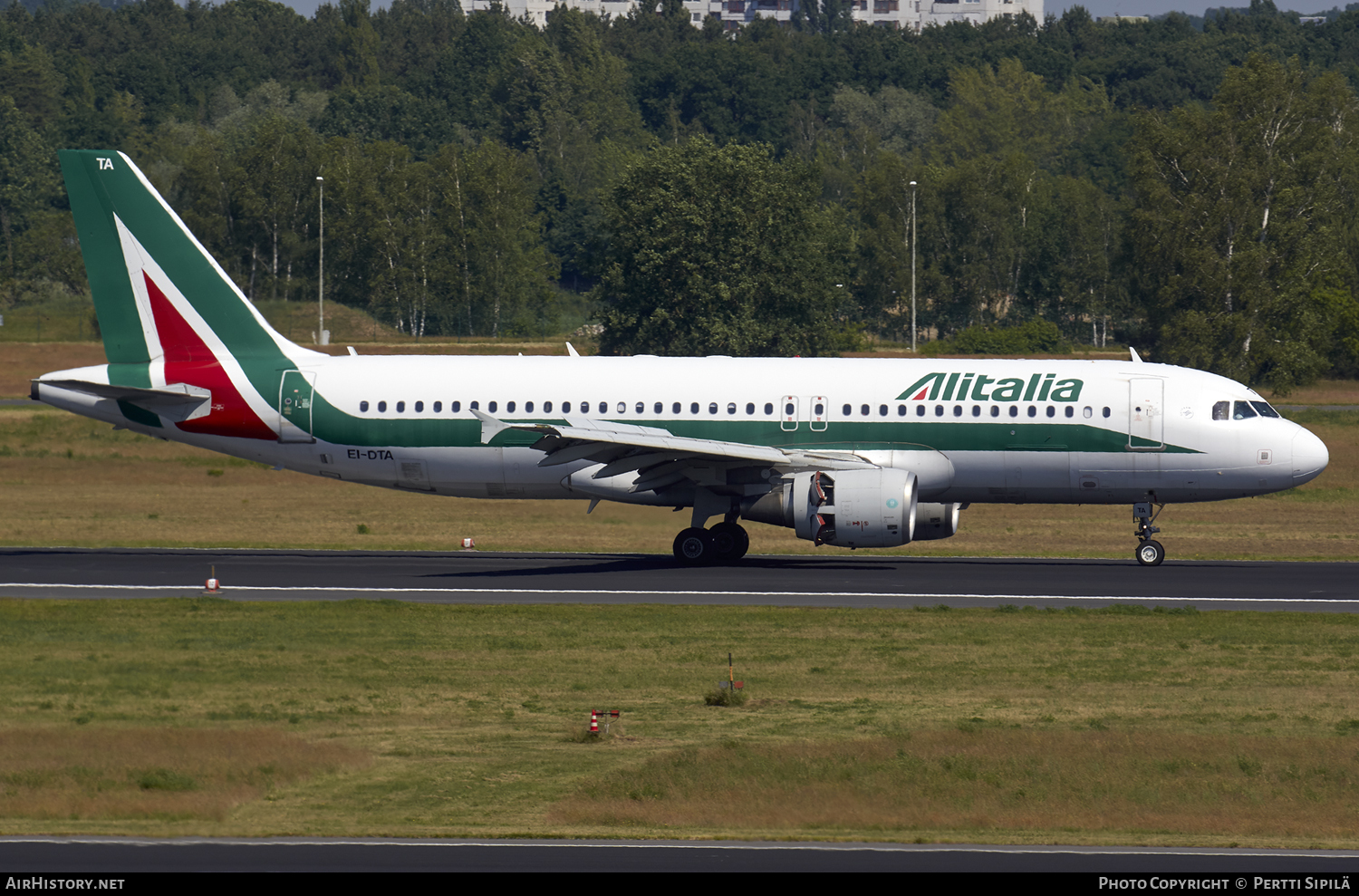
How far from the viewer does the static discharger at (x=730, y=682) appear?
2394cm

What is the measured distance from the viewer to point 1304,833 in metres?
17.4

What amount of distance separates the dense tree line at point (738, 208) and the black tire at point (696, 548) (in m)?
53.0

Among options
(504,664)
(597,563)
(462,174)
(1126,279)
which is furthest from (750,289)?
(504,664)

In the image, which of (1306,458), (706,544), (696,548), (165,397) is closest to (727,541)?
(706,544)

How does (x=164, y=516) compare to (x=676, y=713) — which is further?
(x=164, y=516)

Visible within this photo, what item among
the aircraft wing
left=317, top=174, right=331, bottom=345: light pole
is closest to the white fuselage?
the aircraft wing

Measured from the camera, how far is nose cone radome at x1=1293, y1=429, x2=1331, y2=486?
3747 centimetres

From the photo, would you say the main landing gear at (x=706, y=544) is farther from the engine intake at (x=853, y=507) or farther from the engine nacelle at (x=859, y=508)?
the engine nacelle at (x=859, y=508)

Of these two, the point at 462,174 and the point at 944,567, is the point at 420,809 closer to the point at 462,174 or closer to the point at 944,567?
the point at 944,567

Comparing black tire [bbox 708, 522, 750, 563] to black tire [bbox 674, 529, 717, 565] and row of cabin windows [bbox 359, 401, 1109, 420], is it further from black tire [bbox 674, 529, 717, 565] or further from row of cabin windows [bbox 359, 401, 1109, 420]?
row of cabin windows [bbox 359, 401, 1109, 420]

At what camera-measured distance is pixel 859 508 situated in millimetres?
35375

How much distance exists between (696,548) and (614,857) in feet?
75.5

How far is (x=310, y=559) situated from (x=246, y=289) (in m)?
88.0

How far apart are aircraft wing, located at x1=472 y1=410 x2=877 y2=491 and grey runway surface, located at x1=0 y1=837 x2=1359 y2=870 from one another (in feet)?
62.0
